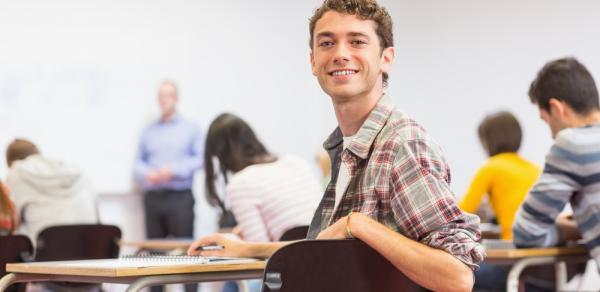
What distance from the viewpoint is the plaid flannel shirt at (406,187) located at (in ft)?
5.68

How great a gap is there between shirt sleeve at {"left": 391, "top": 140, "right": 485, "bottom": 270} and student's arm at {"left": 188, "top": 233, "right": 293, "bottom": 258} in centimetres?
49

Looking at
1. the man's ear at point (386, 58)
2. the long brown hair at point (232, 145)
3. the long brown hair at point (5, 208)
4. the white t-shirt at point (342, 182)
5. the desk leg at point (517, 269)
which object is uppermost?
the man's ear at point (386, 58)

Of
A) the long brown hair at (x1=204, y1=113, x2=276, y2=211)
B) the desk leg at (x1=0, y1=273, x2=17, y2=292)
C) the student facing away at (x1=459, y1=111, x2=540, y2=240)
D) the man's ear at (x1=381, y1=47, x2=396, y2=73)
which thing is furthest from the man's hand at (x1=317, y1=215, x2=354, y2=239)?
the student facing away at (x1=459, y1=111, x2=540, y2=240)

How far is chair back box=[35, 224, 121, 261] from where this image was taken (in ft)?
13.0

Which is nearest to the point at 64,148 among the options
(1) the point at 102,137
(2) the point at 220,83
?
(1) the point at 102,137

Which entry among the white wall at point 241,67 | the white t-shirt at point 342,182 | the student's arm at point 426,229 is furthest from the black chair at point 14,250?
the white wall at point 241,67

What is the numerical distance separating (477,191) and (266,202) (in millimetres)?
1188

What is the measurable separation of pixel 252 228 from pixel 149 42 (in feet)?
12.4

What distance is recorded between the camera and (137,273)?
6.05ft

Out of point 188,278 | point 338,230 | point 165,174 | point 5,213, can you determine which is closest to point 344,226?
point 338,230

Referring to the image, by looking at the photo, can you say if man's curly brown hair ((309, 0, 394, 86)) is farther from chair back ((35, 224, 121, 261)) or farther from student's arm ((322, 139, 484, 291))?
chair back ((35, 224, 121, 261))

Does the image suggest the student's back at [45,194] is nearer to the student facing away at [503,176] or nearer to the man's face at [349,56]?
the student facing away at [503,176]

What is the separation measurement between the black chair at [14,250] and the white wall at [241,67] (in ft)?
10.8

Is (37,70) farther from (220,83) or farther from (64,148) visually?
(220,83)
